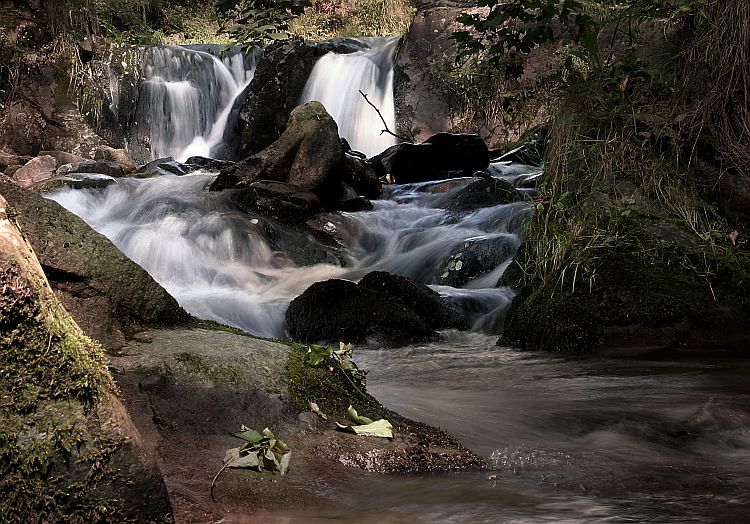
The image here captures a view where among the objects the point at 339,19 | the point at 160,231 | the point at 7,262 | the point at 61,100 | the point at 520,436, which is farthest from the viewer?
the point at 339,19

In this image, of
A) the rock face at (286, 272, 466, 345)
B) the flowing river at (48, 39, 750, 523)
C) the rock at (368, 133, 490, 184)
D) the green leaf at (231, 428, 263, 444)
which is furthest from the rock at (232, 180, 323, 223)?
the green leaf at (231, 428, 263, 444)

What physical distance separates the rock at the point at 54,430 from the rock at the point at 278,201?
7.06m

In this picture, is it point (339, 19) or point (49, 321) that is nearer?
point (49, 321)

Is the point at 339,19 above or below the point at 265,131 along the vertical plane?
above

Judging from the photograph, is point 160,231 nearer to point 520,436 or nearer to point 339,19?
point 520,436

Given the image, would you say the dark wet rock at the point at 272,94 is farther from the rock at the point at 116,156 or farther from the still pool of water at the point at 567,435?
the still pool of water at the point at 567,435

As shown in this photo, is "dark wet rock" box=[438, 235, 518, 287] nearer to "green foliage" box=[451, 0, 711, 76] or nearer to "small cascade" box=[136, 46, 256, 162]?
"green foliage" box=[451, 0, 711, 76]

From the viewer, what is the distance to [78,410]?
1740mm

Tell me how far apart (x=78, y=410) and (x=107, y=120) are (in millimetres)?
14066

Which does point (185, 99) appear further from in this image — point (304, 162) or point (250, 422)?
point (250, 422)

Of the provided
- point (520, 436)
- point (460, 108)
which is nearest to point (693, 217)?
point (520, 436)

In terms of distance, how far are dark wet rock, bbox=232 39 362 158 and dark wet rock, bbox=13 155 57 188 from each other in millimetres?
3770

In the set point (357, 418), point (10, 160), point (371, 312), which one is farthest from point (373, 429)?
point (10, 160)

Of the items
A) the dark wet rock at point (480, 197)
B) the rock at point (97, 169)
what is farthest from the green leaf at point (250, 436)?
the rock at point (97, 169)
